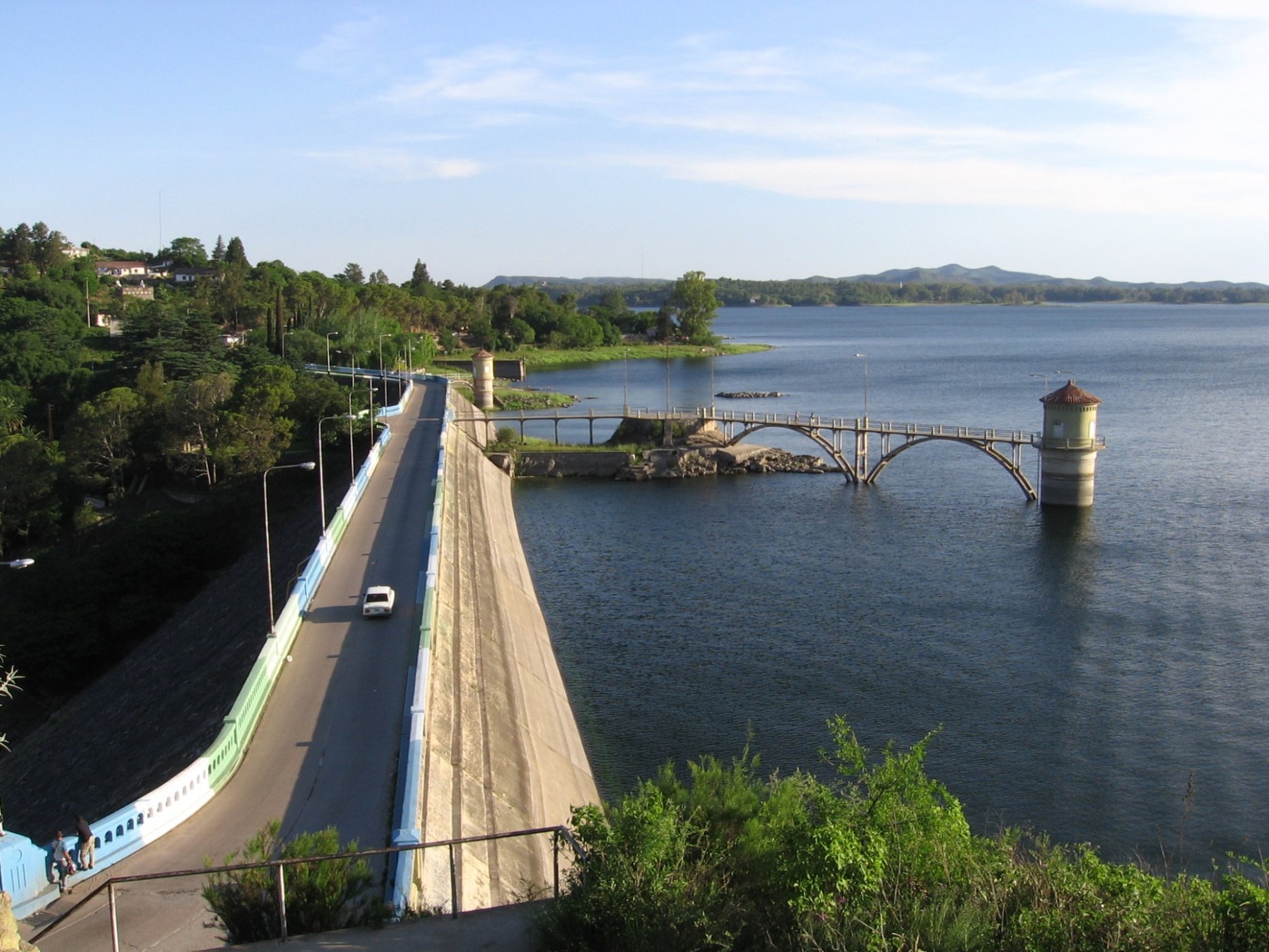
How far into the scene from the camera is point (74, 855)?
16.7m

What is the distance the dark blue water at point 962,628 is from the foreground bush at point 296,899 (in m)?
14.3

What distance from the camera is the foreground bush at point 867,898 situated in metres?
11.6

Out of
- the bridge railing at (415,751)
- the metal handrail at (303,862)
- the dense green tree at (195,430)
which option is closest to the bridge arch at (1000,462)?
the bridge railing at (415,751)

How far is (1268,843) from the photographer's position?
79.2 feet

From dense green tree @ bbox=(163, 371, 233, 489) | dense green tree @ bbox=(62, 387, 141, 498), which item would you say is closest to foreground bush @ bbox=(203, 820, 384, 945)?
dense green tree @ bbox=(163, 371, 233, 489)

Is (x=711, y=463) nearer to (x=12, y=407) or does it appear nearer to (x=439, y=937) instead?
(x=12, y=407)

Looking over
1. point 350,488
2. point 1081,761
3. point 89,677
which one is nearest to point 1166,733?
point 1081,761

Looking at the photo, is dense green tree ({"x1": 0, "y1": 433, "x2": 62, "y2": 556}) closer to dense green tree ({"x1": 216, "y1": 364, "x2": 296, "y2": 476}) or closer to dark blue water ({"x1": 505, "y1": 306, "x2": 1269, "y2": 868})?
dense green tree ({"x1": 216, "y1": 364, "x2": 296, "y2": 476})

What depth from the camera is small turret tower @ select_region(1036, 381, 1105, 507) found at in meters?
58.8

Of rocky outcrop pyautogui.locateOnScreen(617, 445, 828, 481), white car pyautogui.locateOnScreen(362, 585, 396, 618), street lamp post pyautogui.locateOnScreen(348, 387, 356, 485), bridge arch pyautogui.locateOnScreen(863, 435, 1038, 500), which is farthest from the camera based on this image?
rocky outcrop pyautogui.locateOnScreen(617, 445, 828, 481)

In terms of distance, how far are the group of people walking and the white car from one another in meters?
13.5

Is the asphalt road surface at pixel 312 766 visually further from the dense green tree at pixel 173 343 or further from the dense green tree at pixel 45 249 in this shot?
the dense green tree at pixel 45 249

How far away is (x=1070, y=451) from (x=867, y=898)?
50.6 m

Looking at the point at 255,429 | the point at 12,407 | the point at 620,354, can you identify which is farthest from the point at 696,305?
the point at 255,429
